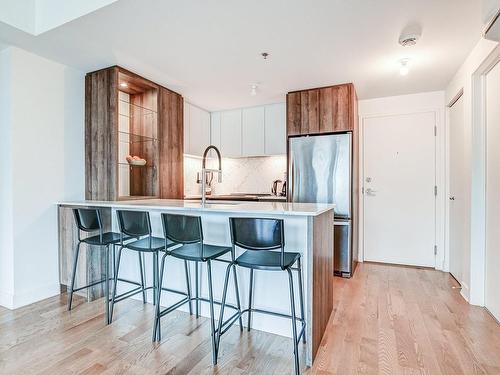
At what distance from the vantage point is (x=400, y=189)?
3.86 m

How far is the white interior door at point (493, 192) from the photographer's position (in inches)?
89.6

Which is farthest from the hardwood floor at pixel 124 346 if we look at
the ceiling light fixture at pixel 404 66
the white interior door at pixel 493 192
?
the ceiling light fixture at pixel 404 66

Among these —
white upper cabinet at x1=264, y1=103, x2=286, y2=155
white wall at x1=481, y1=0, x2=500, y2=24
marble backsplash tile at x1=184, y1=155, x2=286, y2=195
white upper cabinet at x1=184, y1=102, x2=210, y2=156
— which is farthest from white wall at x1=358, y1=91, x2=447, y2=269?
white upper cabinet at x1=184, y1=102, x2=210, y2=156

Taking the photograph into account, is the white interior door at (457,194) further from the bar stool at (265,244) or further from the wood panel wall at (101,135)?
the wood panel wall at (101,135)

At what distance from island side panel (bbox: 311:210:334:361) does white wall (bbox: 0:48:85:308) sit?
2621mm

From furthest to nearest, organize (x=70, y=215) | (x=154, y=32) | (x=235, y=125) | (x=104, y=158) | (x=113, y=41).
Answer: (x=235, y=125) < (x=104, y=158) < (x=70, y=215) < (x=113, y=41) < (x=154, y=32)

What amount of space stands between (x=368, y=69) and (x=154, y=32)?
2.15 meters

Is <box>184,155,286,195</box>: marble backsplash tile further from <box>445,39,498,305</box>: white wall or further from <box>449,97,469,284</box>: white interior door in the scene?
<box>445,39,498,305</box>: white wall

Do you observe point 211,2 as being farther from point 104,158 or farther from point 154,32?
point 104,158

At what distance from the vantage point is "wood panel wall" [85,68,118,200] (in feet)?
9.55

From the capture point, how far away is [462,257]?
2975mm

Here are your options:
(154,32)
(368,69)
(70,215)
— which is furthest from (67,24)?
(368,69)

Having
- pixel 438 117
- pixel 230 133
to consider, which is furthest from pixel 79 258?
pixel 438 117

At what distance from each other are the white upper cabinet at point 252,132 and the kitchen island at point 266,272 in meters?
2.17
